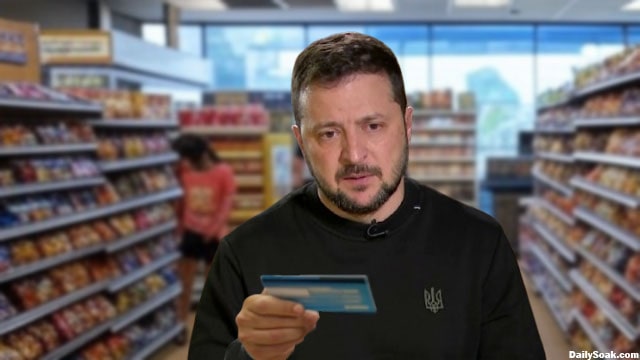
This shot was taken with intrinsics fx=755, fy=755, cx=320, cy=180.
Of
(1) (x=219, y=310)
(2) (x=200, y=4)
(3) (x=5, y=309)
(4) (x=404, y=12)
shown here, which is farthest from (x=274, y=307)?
(4) (x=404, y=12)

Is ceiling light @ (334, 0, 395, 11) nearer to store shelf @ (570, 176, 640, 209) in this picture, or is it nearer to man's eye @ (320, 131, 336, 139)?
store shelf @ (570, 176, 640, 209)

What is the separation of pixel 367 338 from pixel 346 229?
248 mm

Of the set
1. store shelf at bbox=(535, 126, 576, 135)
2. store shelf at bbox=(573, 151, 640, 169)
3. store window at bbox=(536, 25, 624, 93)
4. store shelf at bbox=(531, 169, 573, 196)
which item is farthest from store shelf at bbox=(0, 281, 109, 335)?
store window at bbox=(536, 25, 624, 93)

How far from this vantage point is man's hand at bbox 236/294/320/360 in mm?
1321

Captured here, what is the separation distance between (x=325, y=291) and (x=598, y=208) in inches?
194

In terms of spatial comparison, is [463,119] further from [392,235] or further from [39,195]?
[392,235]

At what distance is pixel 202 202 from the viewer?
21.6ft

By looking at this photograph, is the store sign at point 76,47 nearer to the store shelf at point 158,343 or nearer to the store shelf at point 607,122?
the store shelf at point 158,343

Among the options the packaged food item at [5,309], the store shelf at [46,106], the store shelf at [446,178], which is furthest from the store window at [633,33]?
the packaged food item at [5,309]

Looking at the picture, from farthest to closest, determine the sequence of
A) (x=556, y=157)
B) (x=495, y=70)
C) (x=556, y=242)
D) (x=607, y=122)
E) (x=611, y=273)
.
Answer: (x=495, y=70) → (x=556, y=157) → (x=556, y=242) → (x=607, y=122) → (x=611, y=273)

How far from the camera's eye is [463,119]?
12.1 meters

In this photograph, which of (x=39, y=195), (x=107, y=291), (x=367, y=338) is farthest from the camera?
(x=107, y=291)

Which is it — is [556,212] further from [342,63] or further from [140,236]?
[342,63]

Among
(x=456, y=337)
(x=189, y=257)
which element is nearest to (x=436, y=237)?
(x=456, y=337)
